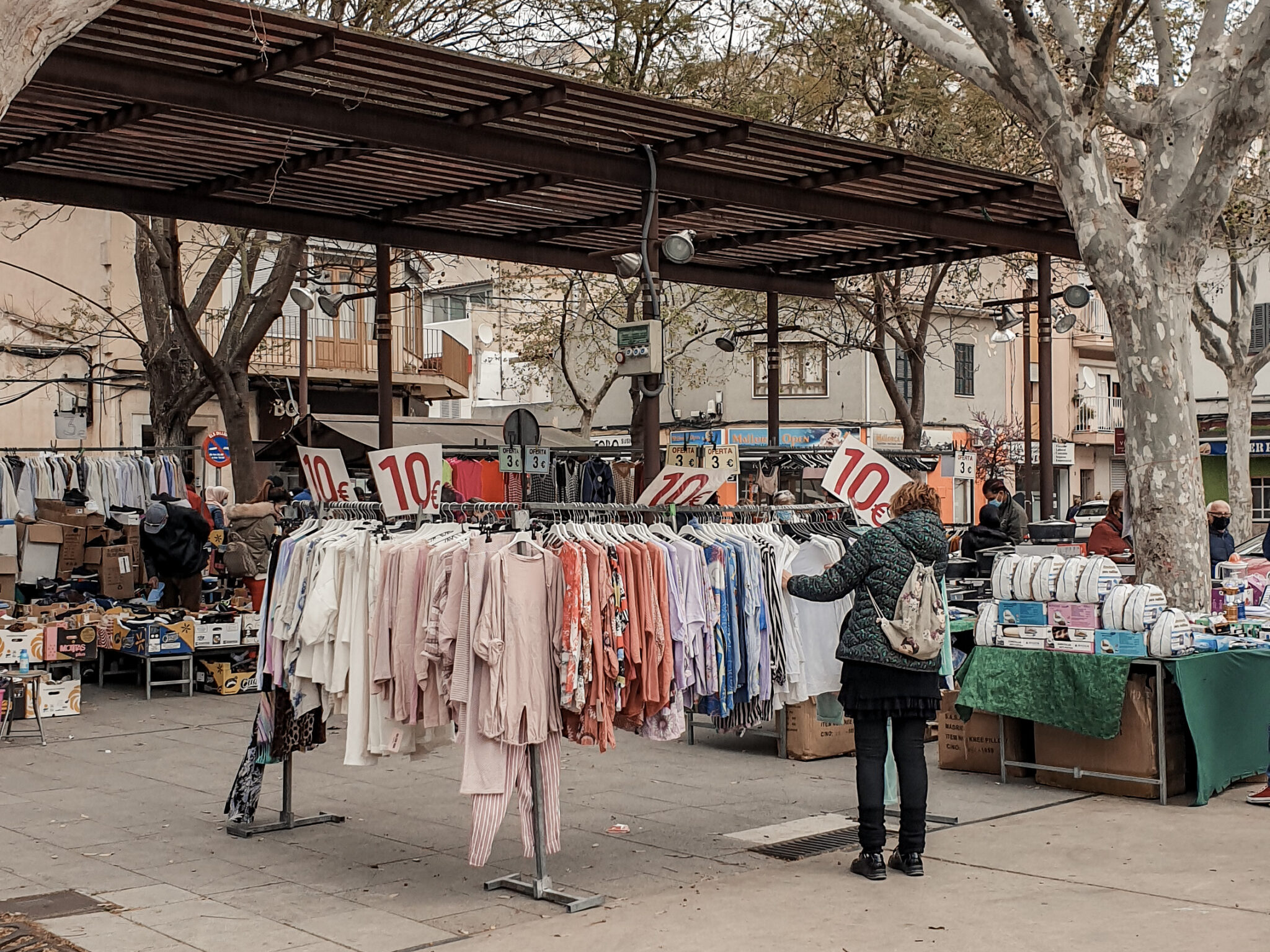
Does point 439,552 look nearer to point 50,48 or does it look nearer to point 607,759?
point 50,48

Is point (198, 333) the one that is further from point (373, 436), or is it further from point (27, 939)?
point (27, 939)

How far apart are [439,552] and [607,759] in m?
3.79

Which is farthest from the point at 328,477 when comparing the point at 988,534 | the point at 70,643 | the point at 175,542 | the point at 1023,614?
the point at 988,534

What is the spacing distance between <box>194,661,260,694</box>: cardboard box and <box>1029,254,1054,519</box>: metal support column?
845 centimetres

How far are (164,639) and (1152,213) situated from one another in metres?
9.01

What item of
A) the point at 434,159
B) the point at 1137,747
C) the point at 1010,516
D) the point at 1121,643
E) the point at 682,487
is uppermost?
the point at 434,159

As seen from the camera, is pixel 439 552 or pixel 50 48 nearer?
pixel 50 48

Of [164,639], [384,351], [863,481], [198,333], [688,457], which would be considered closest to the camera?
[863,481]

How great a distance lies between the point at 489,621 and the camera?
5965 mm

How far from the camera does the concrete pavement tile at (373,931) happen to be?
554 centimetres

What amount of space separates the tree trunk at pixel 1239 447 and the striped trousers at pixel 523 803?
20.1 m

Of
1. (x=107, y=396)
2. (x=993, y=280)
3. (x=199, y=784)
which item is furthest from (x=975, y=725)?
(x=993, y=280)

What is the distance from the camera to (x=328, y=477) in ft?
26.7

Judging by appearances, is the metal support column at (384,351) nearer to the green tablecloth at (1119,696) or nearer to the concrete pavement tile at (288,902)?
the green tablecloth at (1119,696)
